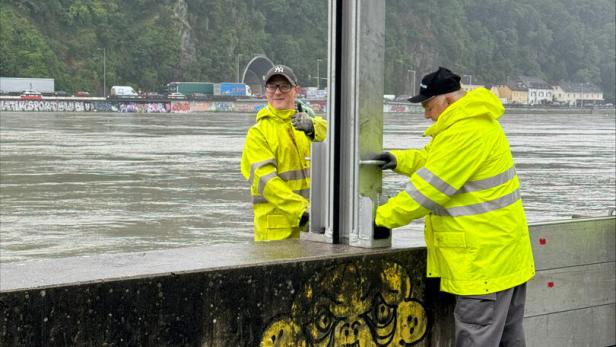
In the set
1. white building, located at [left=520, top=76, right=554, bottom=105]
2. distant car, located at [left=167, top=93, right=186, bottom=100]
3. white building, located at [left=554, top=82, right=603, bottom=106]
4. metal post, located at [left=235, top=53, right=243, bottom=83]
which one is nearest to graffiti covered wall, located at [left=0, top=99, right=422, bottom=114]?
distant car, located at [left=167, top=93, right=186, bottom=100]

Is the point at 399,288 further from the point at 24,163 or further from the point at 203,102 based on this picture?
the point at 203,102

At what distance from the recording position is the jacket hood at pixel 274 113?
4934 mm

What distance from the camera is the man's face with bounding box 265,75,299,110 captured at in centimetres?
495

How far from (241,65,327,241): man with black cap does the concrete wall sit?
28 cm

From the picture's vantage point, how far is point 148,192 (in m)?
19.4

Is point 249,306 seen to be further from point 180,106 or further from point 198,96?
point 198,96

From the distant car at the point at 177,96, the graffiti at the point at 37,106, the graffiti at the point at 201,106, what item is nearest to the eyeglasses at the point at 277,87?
the graffiti at the point at 37,106

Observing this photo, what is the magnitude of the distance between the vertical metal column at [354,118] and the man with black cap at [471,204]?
40cm

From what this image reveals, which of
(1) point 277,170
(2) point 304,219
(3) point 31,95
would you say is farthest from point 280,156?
→ (3) point 31,95

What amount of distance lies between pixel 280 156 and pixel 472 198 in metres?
1.24

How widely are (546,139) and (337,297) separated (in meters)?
42.4

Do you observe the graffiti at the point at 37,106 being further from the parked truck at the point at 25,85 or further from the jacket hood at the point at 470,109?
A: the jacket hood at the point at 470,109

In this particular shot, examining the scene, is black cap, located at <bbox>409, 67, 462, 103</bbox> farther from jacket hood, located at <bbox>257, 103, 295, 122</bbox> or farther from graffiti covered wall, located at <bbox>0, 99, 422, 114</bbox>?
graffiti covered wall, located at <bbox>0, 99, 422, 114</bbox>

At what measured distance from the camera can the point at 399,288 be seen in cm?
452
